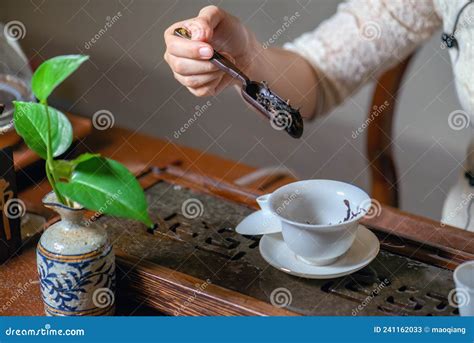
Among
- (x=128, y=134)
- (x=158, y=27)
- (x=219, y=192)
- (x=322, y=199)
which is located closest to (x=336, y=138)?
(x=158, y=27)

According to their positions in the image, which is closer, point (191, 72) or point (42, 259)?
point (42, 259)

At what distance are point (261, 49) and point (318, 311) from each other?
703 mm

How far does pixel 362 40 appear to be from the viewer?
162 centimetres

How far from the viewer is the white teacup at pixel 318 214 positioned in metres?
0.99

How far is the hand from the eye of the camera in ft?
3.93

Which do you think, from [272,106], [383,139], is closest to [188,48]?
[272,106]

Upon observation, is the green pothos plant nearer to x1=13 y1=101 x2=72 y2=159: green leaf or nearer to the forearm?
x1=13 y1=101 x2=72 y2=159: green leaf

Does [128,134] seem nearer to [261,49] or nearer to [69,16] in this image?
[261,49]

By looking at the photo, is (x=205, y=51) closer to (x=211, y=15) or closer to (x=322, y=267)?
(x=211, y=15)

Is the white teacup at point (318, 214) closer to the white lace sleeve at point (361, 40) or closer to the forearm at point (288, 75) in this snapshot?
the forearm at point (288, 75)

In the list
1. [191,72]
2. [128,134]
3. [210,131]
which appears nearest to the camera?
[191,72]

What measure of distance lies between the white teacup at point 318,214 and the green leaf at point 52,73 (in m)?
0.34

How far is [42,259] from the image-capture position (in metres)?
0.98

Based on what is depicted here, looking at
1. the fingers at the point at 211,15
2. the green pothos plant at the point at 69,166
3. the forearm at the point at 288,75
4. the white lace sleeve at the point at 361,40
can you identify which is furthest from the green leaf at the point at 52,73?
the white lace sleeve at the point at 361,40
